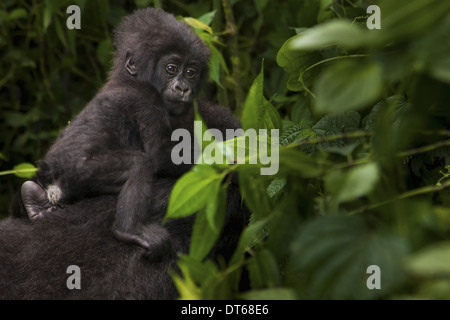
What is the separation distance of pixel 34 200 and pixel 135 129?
344 mm

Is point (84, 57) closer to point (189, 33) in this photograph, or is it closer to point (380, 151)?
point (189, 33)

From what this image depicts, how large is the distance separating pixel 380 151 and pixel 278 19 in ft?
7.11

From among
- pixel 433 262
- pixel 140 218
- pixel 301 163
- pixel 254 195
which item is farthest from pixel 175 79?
pixel 433 262

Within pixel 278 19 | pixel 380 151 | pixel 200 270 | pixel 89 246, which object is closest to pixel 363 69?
pixel 380 151

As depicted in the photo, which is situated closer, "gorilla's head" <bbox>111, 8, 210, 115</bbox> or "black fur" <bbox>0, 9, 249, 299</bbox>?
"black fur" <bbox>0, 9, 249, 299</bbox>

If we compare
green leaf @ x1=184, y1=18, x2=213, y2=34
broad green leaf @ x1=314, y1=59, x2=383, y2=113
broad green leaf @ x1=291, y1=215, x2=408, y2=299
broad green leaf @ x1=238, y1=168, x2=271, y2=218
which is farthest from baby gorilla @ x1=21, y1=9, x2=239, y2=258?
broad green leaf @ x1=314, y1=59, x2=383, y2=113

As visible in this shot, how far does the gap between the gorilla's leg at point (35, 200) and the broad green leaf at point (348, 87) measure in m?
1.14

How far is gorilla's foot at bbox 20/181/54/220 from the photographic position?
65.9 inches

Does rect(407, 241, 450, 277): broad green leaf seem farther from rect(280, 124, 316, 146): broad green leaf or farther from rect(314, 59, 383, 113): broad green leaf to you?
rect(280, 124, 316, 146): broad green leaf

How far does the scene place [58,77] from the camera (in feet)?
10.3

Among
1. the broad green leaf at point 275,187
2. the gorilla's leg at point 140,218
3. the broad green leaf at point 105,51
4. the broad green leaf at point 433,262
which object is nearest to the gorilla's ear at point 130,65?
the gorilla's leg at point 140,218

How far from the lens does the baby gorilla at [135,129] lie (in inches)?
60.5

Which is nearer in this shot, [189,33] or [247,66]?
[189,33]

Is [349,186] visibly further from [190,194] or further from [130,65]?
[130,65]
